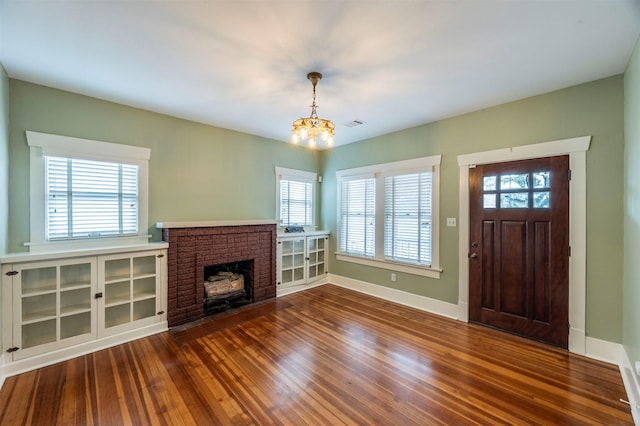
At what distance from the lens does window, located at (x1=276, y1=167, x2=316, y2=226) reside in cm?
504

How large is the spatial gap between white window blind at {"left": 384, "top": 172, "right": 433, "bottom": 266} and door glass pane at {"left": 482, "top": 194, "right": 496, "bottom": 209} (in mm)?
717

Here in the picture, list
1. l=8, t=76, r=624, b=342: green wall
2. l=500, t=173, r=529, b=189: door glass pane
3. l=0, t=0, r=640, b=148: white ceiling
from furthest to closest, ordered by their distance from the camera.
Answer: l=500, t=173, r=529, b=189: door glass pane, l=8, t=76, r=624, b=342: green wall, l=0, t=0, r=640, b=148: white ceiling

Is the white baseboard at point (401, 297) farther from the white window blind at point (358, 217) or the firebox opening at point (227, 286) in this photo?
the firebox opening at point (227, 286)

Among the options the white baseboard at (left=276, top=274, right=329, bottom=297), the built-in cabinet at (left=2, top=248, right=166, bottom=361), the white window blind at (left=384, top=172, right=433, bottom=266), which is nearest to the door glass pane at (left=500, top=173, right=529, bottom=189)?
the white window blind at (left=384, top=172, right=433, bottom=266)

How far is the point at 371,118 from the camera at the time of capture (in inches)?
150

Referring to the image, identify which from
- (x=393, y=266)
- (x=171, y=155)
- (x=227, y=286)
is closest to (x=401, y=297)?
(x=393, y=266)

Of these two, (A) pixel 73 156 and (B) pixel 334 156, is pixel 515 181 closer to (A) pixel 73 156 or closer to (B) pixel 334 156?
(B) pixel 334 156

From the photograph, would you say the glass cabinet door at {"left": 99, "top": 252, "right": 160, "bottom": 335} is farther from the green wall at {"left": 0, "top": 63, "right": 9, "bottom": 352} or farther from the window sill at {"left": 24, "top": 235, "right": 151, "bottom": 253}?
the green wall at {"left": 0, "top": 63, "right": 9, "bottom": 352}

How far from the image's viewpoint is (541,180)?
302 cm

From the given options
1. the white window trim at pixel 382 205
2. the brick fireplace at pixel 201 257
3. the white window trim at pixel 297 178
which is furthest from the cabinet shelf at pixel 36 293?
the white window trim at pixel 382 205

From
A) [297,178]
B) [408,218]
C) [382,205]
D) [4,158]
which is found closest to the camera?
[4,158]

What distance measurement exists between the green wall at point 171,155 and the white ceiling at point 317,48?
0.79 feet

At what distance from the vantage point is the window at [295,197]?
5.04 m

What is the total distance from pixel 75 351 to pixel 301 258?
3.25 metres
